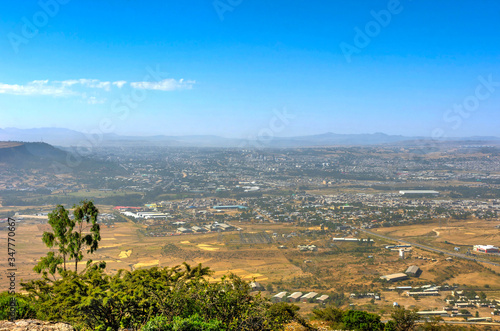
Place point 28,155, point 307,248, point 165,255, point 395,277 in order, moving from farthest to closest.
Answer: point 28,155 < point 307,248 < point 165,255 < point 395,277

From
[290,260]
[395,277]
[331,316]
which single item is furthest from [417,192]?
[331,316]

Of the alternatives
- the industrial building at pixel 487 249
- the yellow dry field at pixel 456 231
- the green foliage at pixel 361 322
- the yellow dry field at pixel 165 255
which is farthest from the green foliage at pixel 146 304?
the yellow dry field at pixel 456 231

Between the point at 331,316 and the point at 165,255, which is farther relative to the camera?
the point at 165,255

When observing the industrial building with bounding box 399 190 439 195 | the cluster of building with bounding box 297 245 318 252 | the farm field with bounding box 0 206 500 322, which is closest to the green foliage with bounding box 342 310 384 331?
the farm field with bounding box 0 206 500 322

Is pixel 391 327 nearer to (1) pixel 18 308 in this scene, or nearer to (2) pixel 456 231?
(1) pixel 18 308

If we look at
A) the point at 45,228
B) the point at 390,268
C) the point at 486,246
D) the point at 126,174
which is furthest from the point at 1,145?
the point at 486,246

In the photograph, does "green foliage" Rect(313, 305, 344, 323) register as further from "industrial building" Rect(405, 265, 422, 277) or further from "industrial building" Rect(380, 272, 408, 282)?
"industrial building" Rect(405, 265, 422, 277)

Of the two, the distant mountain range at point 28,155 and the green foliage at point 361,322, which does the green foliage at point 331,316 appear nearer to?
the green foliage at point 361,322

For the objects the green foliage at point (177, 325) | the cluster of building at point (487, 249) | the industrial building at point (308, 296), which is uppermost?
the green foliage at point (177, 325)
